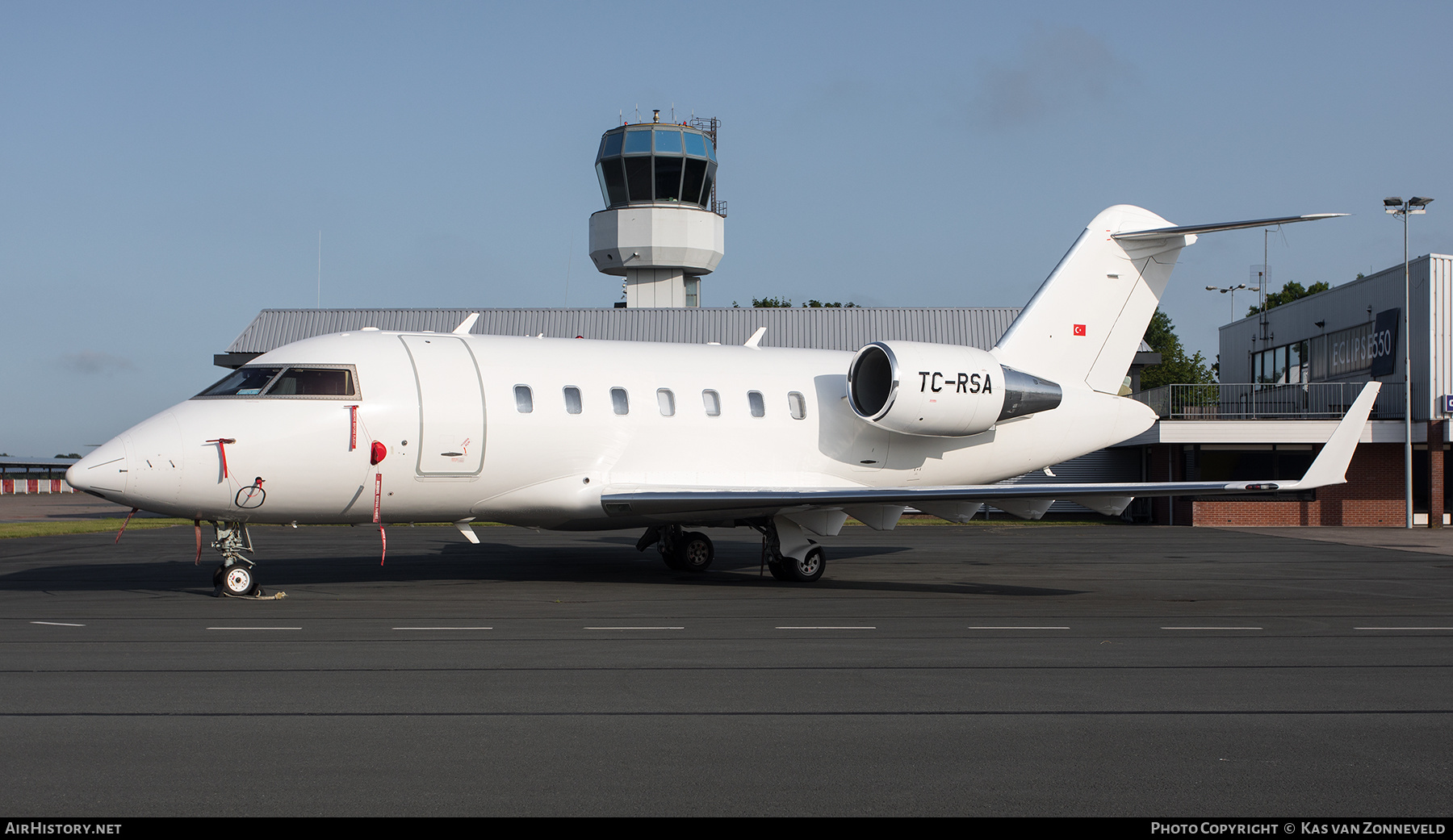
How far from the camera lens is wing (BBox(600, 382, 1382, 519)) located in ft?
45.6

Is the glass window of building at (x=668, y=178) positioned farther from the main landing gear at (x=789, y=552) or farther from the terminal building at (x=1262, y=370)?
the main landing gear at (x=789, y=552)

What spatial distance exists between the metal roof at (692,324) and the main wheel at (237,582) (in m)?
25.5

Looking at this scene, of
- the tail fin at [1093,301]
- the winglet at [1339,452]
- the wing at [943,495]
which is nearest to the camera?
the winglet at [1339,452]

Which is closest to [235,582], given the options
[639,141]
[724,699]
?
[724,699]

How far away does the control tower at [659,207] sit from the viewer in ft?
161

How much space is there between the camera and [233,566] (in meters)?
14.3

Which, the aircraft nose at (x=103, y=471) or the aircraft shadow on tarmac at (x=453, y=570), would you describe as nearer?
the aircraft nose at (x=103, y=471)

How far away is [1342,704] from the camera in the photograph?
7742mm

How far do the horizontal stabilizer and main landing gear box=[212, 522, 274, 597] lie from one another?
14.7 metres

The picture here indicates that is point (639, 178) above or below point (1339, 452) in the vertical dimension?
above

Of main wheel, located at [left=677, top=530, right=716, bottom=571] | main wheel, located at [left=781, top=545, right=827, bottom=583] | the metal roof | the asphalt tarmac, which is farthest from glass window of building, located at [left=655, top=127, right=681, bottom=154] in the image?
the asphalt tarmac

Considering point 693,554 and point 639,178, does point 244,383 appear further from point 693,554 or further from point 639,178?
point 639,178

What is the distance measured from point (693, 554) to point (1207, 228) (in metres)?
9.97

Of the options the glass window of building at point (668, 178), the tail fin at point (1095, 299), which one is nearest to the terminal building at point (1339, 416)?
the tail fin at point (1095, 299)
